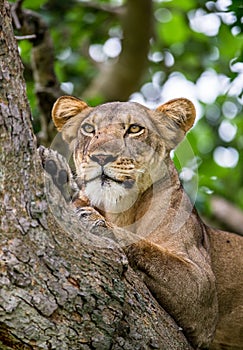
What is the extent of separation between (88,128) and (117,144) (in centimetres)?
44

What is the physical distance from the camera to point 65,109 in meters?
6.86

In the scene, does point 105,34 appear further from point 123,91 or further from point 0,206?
point 0,206

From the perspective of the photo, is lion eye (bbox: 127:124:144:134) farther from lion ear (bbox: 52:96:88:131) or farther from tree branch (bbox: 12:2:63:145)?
tree branch (bbox: 12:2:63:145)

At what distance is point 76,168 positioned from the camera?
632 centimetres

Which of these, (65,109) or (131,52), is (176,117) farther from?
(131,52)

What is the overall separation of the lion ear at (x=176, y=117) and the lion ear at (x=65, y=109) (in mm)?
628

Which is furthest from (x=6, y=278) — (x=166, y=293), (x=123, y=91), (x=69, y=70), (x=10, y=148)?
(x=69, y=70)

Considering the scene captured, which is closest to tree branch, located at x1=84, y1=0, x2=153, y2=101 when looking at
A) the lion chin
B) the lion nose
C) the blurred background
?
the blurred background

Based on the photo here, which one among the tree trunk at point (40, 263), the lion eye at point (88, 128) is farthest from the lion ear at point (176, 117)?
the tree trunk at point (40, 263)

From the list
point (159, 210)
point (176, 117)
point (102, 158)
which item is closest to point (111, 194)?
point (102, 158)

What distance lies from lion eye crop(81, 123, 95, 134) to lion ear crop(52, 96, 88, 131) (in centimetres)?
34

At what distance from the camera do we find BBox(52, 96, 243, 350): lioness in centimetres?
566

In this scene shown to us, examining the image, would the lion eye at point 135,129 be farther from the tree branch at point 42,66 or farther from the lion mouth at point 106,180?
the tree branch at point 42,66

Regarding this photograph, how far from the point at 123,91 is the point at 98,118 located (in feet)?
13.0
